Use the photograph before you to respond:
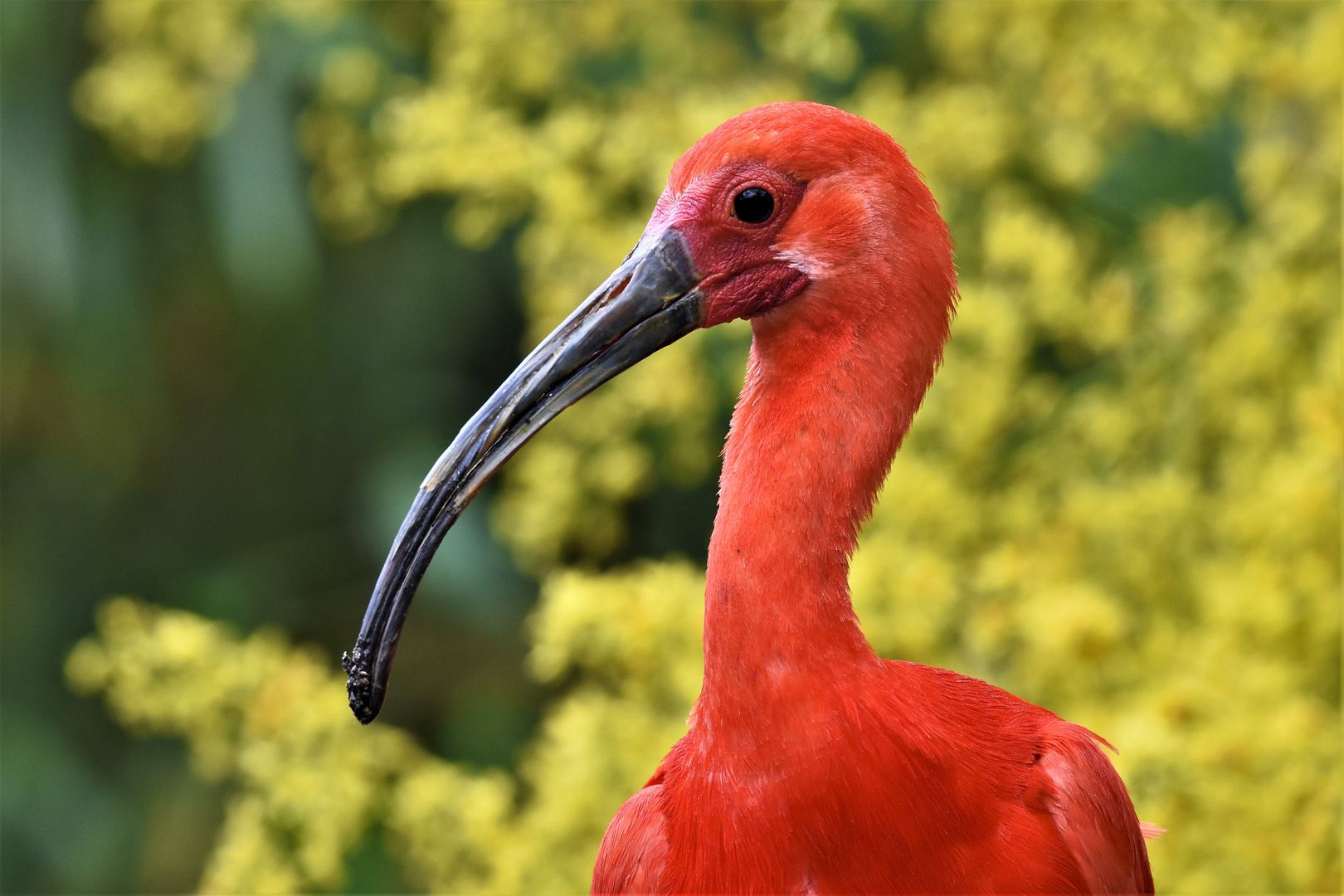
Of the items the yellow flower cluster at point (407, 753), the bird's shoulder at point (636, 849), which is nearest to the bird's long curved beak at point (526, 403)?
the bird's shoulder at point (636, 849)

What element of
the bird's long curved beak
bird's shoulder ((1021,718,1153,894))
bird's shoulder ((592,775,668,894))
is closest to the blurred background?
bird's shoulder ((1021,718,1153,894))

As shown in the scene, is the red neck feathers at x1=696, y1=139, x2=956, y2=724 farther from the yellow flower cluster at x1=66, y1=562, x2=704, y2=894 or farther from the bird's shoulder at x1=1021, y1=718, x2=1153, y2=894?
the yellow flower cluster at x1=66, y1=562, x2=704, y2=894

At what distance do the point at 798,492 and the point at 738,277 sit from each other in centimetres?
19

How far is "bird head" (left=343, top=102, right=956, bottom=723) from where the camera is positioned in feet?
3.55

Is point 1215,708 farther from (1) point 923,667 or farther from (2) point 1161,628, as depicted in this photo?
(1) point 923,667

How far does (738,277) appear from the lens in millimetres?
1100

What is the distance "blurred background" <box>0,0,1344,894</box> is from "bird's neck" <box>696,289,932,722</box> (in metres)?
0.54

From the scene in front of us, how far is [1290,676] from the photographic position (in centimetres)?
163

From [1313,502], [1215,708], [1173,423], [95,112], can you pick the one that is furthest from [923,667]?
[95,112]

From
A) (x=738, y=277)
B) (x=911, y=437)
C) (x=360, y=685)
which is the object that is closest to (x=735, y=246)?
(x=738, y=277)

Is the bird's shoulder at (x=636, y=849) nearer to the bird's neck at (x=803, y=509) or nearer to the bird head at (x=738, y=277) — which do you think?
the bird's neck at (x=803, y=509)

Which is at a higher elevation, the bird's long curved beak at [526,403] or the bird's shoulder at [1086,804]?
the bird's long curved beak at [526,403]

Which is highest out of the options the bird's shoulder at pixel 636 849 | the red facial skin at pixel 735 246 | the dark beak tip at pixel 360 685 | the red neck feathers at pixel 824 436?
the red facial skin at pixel 735 246

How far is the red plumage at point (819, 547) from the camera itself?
3.51 feet
